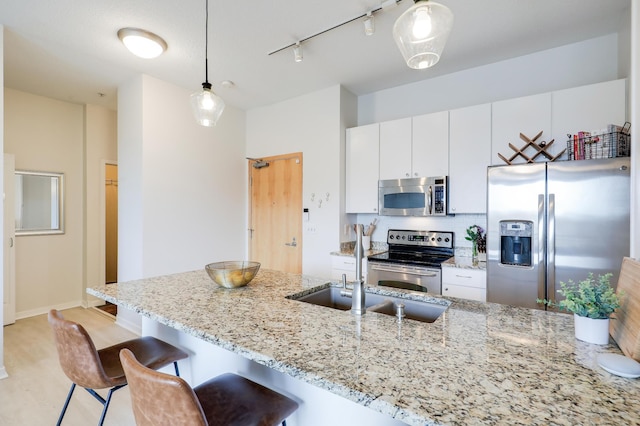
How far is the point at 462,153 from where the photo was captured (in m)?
3.09

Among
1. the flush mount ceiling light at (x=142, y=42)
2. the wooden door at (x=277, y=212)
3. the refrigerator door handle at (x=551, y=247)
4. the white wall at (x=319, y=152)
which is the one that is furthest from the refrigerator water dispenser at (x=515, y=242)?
the flush mount ceiling light at (x=142, y=42)

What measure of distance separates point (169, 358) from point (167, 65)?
9.34ft

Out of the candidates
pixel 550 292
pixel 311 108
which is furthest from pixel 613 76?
pixel 311 108

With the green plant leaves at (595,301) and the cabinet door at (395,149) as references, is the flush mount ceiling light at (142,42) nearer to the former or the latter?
the cabinet door at (395,149)

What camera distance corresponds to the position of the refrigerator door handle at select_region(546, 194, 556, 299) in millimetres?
2275

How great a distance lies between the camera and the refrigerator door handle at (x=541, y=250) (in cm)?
231

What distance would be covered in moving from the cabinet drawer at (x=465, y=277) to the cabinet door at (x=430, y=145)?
3.27 feet

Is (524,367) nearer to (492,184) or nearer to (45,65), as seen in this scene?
(492,184)

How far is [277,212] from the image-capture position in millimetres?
4328

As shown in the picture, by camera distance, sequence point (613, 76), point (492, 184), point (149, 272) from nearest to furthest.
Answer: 1. point (492, 184)
2. point (613, 76)
3. point (149, 272)

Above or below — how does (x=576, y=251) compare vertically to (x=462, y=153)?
below

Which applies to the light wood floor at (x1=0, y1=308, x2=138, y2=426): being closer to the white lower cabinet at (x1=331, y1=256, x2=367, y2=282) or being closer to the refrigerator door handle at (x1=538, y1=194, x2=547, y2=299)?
the white lower cabinet at (x1=331, y1=256, x2=367, y2=282)

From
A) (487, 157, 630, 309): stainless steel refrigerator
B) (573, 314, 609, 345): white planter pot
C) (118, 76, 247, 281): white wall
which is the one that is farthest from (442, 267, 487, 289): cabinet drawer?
(118, 76, 247, 281): white wall

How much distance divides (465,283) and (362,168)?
1674 millimetres
